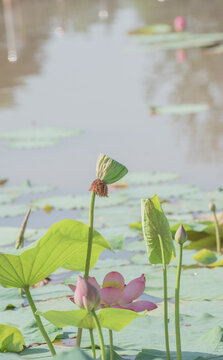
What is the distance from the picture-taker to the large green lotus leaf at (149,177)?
7.60 feet

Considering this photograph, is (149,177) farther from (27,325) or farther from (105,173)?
(105,173)

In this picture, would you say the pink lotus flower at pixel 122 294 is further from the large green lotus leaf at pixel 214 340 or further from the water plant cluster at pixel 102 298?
the large green lotus leaf at pixel 214 340

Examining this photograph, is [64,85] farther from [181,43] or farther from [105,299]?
[105,299]

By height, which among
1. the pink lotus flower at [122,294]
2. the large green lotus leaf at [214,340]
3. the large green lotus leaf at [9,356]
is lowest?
the large green lotus leaf at [9,356]

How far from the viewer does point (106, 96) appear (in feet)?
12.7

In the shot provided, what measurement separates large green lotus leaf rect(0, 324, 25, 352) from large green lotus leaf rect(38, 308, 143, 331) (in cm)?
21

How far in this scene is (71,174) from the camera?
252 cm

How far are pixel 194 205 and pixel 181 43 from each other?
11.0 feet

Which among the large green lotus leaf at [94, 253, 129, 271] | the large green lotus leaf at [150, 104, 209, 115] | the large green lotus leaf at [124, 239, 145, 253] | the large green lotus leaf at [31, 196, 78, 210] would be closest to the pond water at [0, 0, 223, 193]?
the large green lotus leaf at [150, 104, 209, 115]

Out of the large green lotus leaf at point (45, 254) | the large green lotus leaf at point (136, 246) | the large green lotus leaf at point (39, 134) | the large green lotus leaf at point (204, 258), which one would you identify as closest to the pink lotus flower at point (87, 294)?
the large green lotus leaf at point (45, 254)

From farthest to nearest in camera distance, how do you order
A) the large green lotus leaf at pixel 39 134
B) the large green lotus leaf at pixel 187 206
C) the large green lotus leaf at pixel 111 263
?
the large green lotus leaf at pixel 39 134 < the large green lotus leaf at pixel 187 206 < the large green lotus leaf at pixel 111 263

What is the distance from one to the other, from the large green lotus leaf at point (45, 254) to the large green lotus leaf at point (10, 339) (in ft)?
0.49

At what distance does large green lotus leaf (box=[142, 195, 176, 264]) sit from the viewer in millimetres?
850

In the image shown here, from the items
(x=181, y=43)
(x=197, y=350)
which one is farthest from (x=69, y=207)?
(x=181, y=43)
